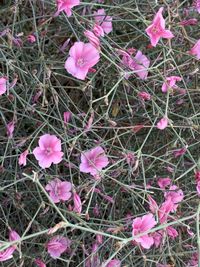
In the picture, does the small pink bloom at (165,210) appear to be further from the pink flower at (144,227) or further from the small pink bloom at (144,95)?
the small pink bloom at (144,95)

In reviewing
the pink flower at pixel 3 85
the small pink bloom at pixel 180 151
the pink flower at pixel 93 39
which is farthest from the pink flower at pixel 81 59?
the small pink bloom at pixel 180 151

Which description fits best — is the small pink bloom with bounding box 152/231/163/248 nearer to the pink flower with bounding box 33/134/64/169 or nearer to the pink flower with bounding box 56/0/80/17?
A: the pink flower with bounding box 33/134/64/169

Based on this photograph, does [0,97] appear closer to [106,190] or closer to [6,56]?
[6,56]

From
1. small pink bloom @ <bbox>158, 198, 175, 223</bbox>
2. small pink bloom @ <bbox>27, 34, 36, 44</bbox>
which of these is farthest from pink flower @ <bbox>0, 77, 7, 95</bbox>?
small pink bloom @ <bbox>158, 198, 175, 223</bbox>

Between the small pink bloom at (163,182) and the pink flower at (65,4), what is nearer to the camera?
the pink flower at (65,4)

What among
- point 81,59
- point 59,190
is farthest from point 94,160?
point 81,59
